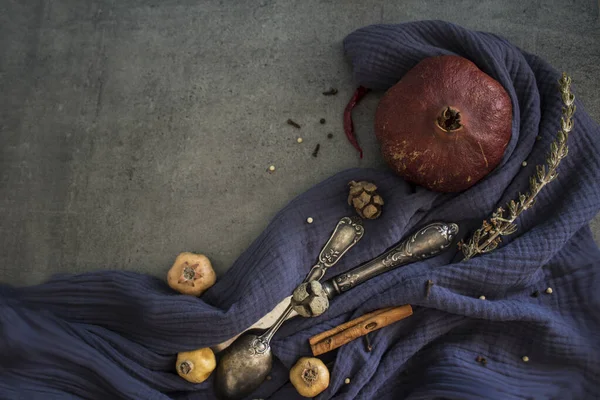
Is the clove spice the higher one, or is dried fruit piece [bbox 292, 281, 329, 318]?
the clove spice

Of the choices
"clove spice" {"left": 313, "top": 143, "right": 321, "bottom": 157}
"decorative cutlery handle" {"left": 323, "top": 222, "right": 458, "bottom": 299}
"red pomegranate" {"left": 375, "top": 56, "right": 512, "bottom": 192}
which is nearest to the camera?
"red pomegranate" {"left": 375, "top": 56, "right": 512, "bottom": 192}

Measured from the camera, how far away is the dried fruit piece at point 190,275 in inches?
51.3

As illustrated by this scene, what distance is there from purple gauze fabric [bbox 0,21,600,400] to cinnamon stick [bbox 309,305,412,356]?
2 centimetres

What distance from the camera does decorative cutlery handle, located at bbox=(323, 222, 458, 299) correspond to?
4.24ft

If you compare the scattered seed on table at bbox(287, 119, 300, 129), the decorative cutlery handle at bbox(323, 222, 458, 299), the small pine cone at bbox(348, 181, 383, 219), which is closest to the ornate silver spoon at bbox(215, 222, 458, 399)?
the decorative cutlery handle at bbox(323, 222, 458, 299)

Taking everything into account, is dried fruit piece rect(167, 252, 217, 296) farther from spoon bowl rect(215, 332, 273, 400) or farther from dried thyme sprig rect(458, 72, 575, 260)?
dried thyme sprig rect(458, 72, 575, 260)

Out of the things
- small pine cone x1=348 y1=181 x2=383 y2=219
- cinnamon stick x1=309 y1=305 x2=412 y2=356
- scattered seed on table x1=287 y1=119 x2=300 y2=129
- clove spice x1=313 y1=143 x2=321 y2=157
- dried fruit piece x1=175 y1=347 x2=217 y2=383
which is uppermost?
scattered seed on table x1=287 y1=119 x2=300 y2=129

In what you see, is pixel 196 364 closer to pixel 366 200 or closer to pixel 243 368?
pixel 243 368

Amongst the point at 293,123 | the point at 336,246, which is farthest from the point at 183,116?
the point at 336,246

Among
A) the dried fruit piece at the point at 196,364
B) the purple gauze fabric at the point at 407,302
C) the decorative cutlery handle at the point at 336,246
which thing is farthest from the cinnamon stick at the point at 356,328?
the dried fruit piece at the point at 196,364

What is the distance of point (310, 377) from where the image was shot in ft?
3.97

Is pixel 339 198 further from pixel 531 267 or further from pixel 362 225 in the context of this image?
pixel 531 267

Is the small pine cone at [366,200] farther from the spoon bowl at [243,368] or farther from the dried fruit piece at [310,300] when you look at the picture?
the spoon bowl at [243,368]

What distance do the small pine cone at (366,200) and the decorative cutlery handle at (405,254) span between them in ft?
0.33
